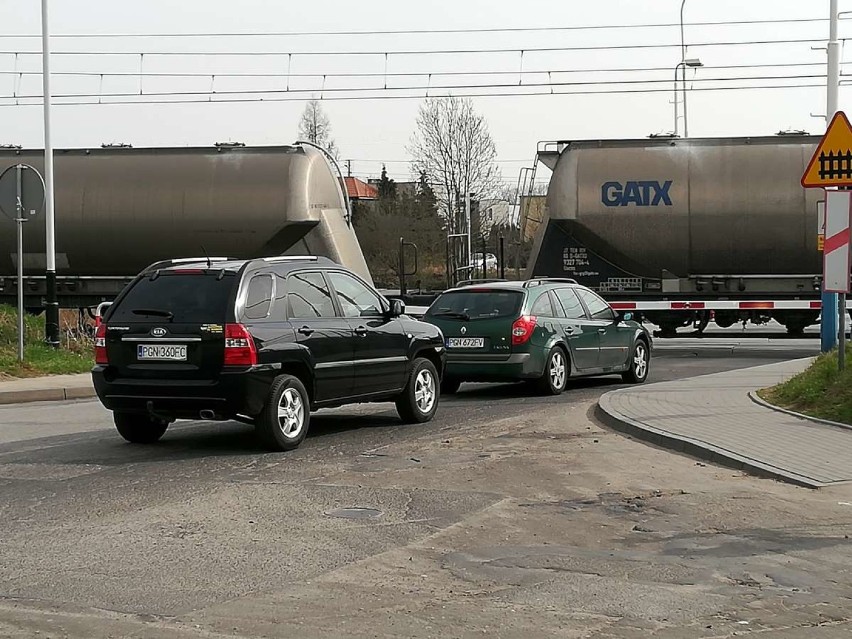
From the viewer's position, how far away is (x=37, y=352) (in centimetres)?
1850

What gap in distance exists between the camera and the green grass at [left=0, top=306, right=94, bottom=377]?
17.3m

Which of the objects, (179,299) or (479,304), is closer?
(179,299)

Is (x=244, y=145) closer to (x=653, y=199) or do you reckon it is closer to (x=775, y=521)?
(x=653, y=199)

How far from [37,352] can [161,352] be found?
9245 millimetres

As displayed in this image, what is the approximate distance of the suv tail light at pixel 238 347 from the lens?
32.3ft

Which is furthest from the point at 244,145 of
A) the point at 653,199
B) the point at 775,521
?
the point at 775,521

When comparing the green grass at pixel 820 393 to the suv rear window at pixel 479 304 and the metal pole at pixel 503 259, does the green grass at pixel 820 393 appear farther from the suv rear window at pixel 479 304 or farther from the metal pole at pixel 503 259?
the metal pole at pixel 503 259

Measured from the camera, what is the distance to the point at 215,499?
26.1 ft

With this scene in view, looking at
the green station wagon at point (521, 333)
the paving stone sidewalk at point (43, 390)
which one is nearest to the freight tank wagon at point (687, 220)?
the green station wagon at point (521, 333)

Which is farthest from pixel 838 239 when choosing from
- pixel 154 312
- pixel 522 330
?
pixel 154 312

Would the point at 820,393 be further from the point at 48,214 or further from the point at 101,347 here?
the point at 48,214

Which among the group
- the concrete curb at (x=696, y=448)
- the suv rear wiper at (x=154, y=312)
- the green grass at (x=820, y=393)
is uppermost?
the suv rear wiper at (x=154, y=312)

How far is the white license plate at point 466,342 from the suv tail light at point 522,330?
43cm

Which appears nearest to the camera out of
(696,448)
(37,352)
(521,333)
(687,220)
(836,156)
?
(696,448)
